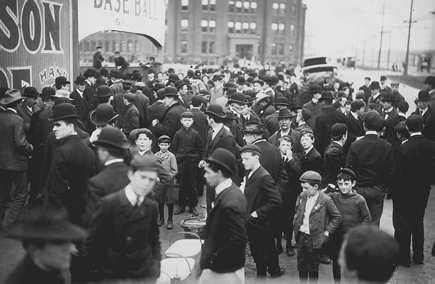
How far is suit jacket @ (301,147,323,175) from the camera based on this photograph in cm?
696

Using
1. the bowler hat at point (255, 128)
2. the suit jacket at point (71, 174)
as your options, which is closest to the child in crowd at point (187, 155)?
the bowler hat at point (255, 128)

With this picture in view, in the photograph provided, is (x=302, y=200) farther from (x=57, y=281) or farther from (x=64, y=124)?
(x=57, y=281)

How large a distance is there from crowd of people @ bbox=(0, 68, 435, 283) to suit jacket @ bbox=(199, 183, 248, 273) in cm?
1

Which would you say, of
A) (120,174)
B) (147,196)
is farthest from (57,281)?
(120,174)

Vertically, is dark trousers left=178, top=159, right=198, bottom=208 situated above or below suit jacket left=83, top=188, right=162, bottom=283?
below

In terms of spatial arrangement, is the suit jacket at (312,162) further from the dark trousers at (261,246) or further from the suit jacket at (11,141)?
the suit jacket at (11,141)

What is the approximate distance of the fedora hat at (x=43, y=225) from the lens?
105 inches

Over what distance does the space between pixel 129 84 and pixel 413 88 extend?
9.62m

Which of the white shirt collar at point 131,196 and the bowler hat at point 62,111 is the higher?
the bowler hat at point 62,111

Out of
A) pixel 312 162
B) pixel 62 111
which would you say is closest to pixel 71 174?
pixel 62 111

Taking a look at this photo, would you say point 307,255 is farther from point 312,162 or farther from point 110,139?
point 110,139

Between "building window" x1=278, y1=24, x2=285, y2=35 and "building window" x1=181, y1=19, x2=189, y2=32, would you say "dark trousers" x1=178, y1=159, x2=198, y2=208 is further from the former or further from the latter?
"building window" x1=278, y1=24, x2=285, y2=35

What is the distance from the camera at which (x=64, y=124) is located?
17.4ft

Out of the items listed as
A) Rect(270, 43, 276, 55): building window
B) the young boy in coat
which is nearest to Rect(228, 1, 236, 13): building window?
Rect(270, 43, 276, 55): building window
